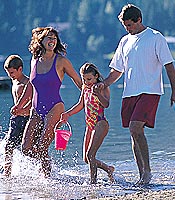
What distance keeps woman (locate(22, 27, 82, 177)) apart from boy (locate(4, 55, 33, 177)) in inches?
7.7

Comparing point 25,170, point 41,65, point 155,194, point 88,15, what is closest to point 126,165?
point 25,170

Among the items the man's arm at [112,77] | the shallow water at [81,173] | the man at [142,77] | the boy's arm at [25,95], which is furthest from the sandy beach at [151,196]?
the boy's arm at [25,95]

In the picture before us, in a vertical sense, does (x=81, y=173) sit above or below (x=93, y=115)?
below

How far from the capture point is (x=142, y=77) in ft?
28.2

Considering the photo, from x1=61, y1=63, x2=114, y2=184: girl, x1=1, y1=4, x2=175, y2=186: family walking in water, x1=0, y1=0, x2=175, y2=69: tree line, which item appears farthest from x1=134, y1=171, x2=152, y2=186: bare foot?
x1=0, y1=0, x2=175, y2=69: tree line

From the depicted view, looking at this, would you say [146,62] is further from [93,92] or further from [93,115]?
[93,115]

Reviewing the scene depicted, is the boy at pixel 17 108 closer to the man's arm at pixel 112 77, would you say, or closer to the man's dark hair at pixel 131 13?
the man's arm at pixel 112 77

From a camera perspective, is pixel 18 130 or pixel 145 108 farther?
pixel 18 130

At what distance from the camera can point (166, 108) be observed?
24031 mm

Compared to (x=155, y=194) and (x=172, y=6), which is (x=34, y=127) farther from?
(x=172, y=6)

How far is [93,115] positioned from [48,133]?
50 cm

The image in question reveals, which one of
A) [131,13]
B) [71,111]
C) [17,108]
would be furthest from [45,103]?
[131,13]

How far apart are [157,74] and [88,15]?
114674 mm

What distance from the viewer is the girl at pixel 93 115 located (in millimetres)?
8859
